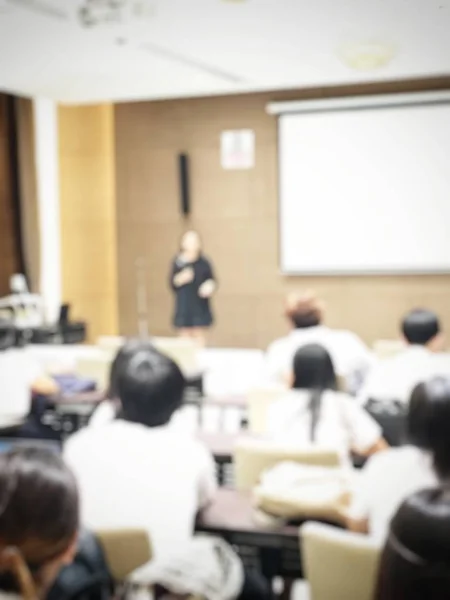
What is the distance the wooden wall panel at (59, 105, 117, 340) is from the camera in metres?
9.20

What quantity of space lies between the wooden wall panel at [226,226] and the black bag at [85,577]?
6.55 metres

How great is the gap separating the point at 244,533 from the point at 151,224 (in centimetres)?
684

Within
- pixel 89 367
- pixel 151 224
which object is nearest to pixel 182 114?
pixel 151 224

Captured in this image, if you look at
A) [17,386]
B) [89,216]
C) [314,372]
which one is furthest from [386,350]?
[89,216]

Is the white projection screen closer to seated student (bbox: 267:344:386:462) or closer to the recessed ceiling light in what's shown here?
the recessed ceiling light

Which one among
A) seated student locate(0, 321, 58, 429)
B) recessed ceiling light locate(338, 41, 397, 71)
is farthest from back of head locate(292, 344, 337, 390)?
recessed ceiling light locate(338, 41, 397, 71)

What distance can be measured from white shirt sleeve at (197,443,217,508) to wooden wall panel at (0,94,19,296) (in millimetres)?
7118

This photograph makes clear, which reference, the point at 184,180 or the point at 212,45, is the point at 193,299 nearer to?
the point at 184,180

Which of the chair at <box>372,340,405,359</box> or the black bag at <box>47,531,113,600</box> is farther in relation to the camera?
the chair at <box>372,340,405,359</box>

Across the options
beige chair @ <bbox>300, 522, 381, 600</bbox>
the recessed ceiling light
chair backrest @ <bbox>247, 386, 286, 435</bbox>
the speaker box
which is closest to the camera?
beige chair @ <bbox>300, 522, 381, 600</bbox>

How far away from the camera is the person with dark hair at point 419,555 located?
1327mm

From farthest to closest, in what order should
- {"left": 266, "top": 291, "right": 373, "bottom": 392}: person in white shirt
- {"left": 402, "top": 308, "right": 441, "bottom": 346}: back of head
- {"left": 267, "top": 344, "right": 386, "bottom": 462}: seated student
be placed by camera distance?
{"left": 266, "top": 291, "right": 373, "bottom": 392}: person in white shirt → {"left": 402, "top": 308, "right": 441, "bottom": 346}: back of head → {"left": 267, "top": 344, "right": 386, "bottom": 462}: seated student

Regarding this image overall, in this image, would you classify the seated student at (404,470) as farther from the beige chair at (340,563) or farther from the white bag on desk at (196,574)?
the white bag on desk at (196,574)

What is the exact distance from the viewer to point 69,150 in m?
9.20
